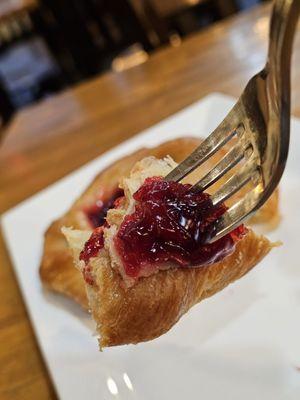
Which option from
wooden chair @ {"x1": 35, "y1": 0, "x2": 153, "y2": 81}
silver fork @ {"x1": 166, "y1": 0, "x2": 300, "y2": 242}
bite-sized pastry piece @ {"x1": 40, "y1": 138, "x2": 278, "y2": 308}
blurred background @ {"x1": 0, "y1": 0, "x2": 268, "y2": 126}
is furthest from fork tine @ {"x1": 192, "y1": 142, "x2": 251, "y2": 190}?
wooden chair @ {"x1": 35, "y1": 0, "x2": 153, "y2": 81}

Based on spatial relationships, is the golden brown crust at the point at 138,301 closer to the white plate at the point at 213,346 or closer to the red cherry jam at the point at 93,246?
the red cherry jam at the point at 93,246

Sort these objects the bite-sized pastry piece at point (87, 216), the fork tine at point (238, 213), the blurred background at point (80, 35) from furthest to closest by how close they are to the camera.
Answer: the blurred background at point (80, 35) → the bite-sized pastry piece at point (87, 216) → the fork tine at point (238, 213)

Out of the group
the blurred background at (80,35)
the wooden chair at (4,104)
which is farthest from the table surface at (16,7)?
the wooden chair at (4,104)

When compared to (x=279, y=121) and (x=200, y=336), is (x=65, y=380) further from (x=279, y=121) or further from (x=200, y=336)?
(x=279, y=121)

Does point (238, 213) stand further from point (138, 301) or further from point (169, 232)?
point (138, 301)

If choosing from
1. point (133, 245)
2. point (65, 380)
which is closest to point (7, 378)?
point (65, 380)

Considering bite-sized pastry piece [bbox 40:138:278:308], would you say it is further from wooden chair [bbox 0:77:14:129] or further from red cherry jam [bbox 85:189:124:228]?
wooden chair [bbox 0:77:14:129]

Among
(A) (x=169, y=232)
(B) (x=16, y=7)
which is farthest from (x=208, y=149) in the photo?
(B) (x=16, y=7)

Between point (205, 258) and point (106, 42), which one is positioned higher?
point (205, 258)
